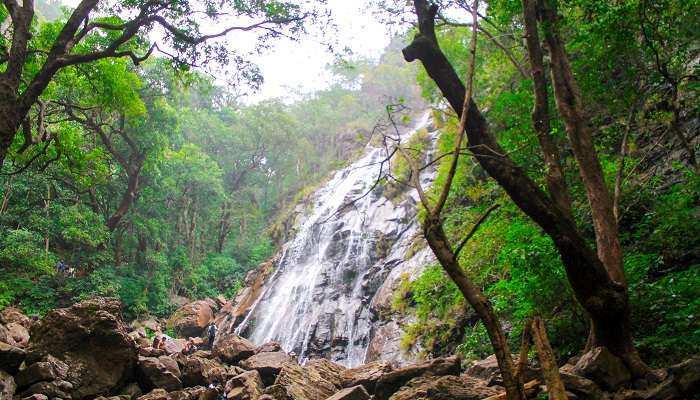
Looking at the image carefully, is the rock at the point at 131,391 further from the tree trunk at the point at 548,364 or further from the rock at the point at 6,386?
the tree trunk at the point at 548,364

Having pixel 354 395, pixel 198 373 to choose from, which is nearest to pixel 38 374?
pixel 198 373

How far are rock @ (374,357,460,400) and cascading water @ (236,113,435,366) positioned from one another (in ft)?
20.2

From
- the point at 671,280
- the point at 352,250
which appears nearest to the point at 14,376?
the point at 671,280

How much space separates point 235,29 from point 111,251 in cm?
1549

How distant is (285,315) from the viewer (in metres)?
18.6

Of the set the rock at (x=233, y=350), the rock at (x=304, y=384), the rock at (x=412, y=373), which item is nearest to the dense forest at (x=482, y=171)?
the rock at (x=412, y=373)

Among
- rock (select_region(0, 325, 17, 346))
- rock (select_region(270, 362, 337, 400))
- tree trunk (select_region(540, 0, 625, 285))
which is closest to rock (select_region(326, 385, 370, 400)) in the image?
rock (select_region(270, 362, 337, 400))

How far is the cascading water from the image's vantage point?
1588cm

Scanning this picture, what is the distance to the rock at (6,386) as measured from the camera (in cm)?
762

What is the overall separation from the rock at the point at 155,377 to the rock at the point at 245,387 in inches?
45.7

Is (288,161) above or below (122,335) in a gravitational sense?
above

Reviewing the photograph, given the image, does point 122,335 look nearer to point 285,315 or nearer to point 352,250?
point 285,315

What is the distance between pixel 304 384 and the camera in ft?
30.2

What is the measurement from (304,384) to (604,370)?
6.04 m
